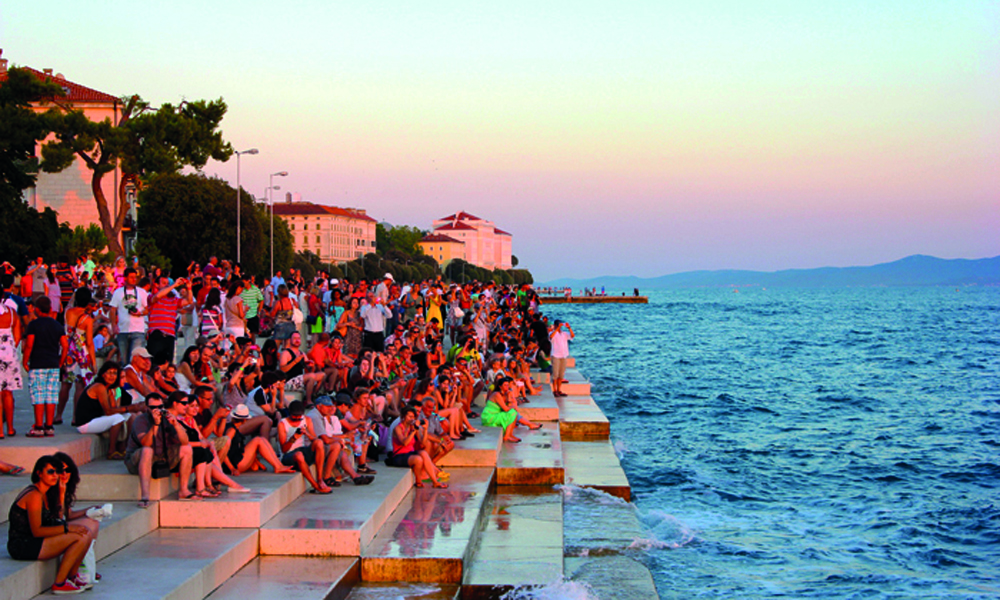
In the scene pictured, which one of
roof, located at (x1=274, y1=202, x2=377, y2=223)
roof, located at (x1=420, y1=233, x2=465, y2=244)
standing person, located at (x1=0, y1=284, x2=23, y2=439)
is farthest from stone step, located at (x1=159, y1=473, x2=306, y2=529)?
roof, located at (x1=420, y1=233, x2=465, y2=244)

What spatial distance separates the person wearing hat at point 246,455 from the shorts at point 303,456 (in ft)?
0.28

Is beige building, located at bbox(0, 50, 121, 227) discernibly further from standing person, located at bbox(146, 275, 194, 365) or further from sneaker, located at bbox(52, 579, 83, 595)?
sneaker, located at bbox(52, 579, 83, 595)

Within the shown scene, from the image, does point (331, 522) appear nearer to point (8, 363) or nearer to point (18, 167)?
point (8, 363)

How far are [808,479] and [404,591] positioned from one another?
10345mm

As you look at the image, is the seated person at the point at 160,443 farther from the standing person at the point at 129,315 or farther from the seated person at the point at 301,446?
the standing person at the point at 129,315

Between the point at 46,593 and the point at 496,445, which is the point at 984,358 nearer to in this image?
the point at 496,445

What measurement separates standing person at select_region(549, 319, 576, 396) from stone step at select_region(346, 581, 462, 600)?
35.9 ft

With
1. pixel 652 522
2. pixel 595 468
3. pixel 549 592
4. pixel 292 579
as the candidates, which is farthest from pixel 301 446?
pixel 595 468

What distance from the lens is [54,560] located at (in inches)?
212

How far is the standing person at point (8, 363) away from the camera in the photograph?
24.6 feet

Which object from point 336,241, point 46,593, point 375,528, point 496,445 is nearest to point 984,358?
point 496,445

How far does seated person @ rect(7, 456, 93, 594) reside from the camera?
521 cm

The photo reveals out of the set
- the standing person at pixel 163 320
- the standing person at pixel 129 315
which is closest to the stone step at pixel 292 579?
the standing person at pixel 163 320

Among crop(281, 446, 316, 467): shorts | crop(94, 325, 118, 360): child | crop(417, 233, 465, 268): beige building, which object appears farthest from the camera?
crop(417, 233, 465, 268): beige building
